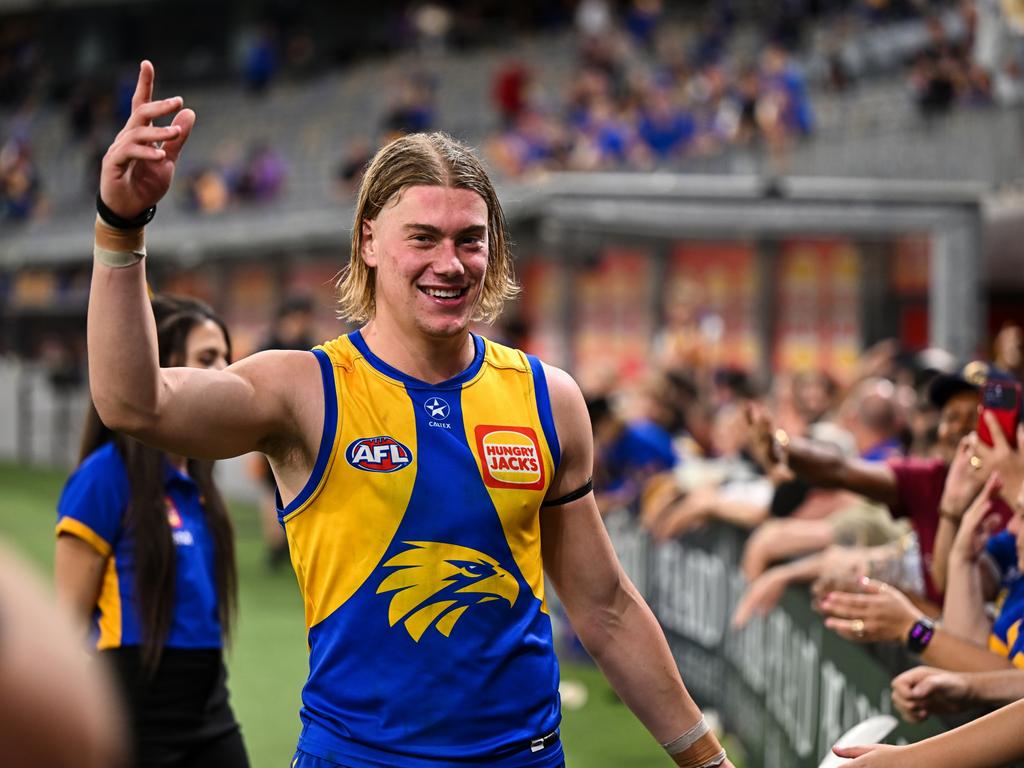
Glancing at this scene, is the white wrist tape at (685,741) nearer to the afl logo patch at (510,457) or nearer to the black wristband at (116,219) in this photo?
the afl logo patch at (510,457)

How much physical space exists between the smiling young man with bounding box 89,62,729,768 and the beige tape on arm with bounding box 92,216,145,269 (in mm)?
233

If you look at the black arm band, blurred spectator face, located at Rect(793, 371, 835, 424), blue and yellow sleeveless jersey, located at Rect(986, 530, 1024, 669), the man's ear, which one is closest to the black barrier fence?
blue and yellow sleeveless jersey, located at Rect(986, 530, 1024, 669)

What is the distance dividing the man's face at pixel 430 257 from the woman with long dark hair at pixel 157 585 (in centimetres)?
111

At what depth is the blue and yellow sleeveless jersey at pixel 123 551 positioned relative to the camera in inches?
155

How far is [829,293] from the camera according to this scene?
16078 millimetres

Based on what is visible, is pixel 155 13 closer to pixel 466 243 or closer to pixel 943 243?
pixel 943 243

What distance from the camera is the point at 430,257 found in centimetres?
292

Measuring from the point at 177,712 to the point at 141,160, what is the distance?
1.96 metres

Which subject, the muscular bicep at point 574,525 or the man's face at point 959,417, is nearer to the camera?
the muscular bicep at point 574,525

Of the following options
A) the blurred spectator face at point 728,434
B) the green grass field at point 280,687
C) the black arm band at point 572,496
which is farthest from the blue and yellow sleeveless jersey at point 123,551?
the blurred spectator face at point 728,434

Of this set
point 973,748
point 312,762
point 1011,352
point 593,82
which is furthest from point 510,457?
point 593,82

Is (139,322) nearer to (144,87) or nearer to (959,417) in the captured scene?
(144,87)

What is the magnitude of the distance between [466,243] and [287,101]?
28070 mm

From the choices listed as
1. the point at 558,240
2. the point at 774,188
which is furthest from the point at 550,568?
the point at 558,240
